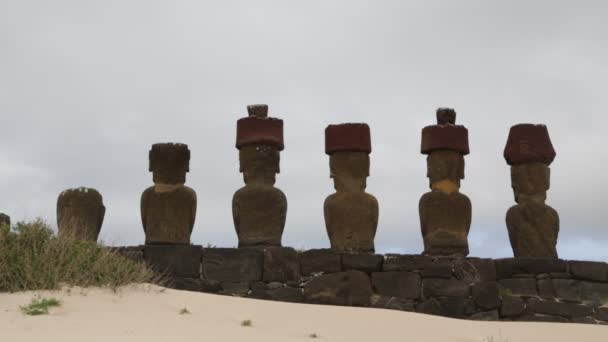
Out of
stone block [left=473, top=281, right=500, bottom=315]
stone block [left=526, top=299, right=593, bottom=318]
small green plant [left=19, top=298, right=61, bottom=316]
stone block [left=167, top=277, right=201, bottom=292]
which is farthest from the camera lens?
stone block [left=526, top=299, right=593, bottom=318]

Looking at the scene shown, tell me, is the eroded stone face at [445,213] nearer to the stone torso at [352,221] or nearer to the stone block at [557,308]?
the stone torso at [352,221]

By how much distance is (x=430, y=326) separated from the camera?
8547mm

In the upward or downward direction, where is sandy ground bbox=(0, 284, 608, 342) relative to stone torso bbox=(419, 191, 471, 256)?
downward

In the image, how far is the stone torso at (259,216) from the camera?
10.8m

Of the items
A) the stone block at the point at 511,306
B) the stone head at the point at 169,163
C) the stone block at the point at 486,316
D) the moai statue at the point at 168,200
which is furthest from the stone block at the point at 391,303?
the stone head at the point at 169,163

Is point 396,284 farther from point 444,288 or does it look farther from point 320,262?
point 320,262

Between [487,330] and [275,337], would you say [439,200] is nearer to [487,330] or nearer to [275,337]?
[487,330]

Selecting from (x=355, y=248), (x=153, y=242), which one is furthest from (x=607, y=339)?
(x=153, y=242)

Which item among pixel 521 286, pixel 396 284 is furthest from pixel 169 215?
pixel 521 286

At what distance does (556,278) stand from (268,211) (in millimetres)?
4052

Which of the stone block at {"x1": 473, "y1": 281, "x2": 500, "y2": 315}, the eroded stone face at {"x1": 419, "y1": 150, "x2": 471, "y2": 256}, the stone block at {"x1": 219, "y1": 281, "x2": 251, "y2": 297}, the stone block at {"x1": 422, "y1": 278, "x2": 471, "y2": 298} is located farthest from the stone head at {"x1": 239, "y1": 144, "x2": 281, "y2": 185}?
the stone block at {"x1": 473, "y1": 281, "x2": 500, "y2": 315}

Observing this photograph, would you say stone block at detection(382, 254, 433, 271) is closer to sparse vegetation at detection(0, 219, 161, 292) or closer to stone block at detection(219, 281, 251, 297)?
stone block at detection(219, 281, 251, 297)

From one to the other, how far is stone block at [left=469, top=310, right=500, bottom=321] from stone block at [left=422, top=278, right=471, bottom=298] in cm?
29

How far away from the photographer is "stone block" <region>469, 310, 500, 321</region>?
10.8 meters
